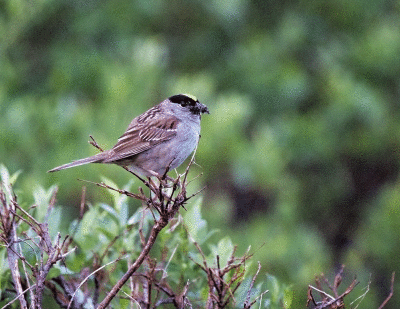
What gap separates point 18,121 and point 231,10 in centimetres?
339

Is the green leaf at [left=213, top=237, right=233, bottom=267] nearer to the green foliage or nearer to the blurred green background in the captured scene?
the green foliage

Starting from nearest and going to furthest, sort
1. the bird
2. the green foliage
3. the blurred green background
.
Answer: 1. the green foliage
2. the bird
3. the blurred green background

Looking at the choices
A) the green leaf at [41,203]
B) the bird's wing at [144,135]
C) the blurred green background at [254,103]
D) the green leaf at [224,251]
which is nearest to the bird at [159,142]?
the bird's wing at [144,135]

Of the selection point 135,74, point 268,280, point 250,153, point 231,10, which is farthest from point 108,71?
point 268,280

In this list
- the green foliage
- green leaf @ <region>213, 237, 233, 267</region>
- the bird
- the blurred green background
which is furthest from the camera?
the blurred green background

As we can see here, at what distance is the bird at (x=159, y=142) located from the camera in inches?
158

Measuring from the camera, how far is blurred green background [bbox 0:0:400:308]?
6129 millimetres

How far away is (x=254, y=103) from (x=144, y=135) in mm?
4446

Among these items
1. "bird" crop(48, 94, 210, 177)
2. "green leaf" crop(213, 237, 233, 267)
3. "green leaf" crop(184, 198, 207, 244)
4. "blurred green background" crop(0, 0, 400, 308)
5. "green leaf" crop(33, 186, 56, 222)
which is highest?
"blurred green background" crop(0, 0, 400, 308)

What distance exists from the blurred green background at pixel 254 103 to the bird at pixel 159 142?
1363mm

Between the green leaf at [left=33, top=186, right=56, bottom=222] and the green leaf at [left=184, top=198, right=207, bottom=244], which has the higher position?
the green leaf at [left=33, top=186, right=56, bottom=222]

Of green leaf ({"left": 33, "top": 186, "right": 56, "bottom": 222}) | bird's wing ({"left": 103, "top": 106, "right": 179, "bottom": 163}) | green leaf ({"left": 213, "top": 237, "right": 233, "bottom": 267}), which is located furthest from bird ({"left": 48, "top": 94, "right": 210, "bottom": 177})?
green leaf ({"left": 213, "top": 237, "right": 233, "bottom": 267})

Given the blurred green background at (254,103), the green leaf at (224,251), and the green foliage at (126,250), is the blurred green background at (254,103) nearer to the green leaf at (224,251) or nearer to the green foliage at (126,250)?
the green foliage at (126,250)

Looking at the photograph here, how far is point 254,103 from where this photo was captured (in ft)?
27.9
